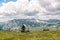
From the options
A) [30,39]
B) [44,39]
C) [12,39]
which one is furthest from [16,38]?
[44,39]

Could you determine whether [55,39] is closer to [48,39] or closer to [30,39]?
[48,39]

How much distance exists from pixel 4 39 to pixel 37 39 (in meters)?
10.6

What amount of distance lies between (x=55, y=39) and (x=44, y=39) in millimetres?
3530

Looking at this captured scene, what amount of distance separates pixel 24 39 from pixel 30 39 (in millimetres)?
1959

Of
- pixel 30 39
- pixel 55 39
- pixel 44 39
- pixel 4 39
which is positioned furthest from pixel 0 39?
pixel 55 39

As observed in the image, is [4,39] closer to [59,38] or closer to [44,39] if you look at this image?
[44,39]

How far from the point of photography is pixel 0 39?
48.4 meters

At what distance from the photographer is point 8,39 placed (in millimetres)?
49656

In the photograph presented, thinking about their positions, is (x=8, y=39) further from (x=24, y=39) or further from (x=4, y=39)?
(x=24, y=39)

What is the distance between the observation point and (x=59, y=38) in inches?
2003

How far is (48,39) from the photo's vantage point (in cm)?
4962

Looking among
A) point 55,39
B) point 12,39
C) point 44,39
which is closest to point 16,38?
point 12,39

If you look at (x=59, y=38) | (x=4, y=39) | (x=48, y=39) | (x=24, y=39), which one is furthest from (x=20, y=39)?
(x=59, y=38)

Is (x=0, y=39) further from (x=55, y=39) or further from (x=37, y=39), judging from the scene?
(x=55, y=39)
